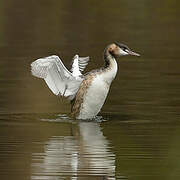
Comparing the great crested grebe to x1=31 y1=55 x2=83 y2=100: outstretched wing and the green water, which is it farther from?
the green water

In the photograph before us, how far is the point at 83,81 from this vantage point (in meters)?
14.6

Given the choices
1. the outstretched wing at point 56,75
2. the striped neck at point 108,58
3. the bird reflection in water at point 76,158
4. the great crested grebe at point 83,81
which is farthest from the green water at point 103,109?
the striped neck at point 108,58

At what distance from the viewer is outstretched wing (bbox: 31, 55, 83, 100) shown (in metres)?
14.0

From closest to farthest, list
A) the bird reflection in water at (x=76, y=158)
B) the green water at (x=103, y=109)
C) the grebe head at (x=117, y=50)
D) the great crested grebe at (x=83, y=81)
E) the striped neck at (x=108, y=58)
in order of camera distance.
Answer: the bird reflection in water at (x=76, y=158) → the green water at (x=103, y=109) → the great crested grebe at (x=83, y=81) → the striped neck at (x=108, y=58) → the grebe head at (x=117, y=50)

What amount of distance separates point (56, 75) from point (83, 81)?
1.31 ft

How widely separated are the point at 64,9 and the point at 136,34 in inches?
262

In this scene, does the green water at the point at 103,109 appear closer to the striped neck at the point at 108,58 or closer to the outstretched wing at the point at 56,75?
the outstretched wing at the point at 56,75

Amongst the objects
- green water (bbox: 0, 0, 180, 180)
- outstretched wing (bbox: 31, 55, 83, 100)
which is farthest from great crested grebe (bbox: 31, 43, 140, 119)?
green water (bbox: 0, 0, 180, 180)

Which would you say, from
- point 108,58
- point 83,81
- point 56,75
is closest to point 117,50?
point 108,58

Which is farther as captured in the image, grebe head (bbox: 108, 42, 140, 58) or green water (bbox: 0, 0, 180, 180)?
grebe head (bbox: 108, 42, 140, 58)

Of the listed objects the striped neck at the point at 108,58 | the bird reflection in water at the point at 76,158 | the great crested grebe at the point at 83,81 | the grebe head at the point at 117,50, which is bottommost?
the bird reflection in water at the point at 76,158

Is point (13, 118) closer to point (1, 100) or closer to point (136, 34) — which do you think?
point (1, 100)

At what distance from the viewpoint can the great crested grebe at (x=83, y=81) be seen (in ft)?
46.7

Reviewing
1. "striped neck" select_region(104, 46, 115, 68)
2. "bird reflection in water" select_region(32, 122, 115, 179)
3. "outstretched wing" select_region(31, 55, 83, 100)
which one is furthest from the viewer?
"striped neck" select_region(104, 46, 115, 68)
